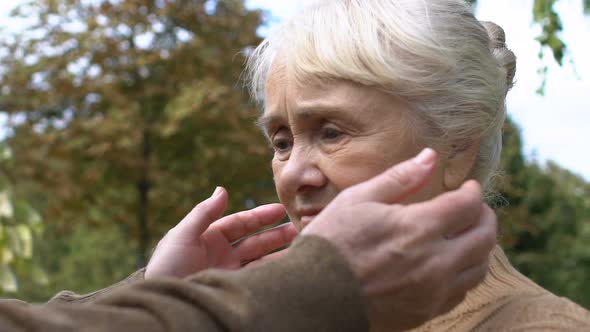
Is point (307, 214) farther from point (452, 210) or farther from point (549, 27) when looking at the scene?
point (549, 27)

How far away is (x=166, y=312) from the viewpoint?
1.55 m

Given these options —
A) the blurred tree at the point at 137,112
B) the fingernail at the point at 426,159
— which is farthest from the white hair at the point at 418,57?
the blurred tree at the point at 137,112

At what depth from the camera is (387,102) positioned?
2664 millimetres

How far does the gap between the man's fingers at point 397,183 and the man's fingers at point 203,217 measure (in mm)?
1177

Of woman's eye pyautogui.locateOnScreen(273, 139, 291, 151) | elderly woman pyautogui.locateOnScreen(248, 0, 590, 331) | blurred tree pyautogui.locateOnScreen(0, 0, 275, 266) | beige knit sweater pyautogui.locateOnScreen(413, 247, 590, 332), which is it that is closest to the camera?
beige knit sweater pyautogui.locateOnScreen(413, 247, 590, 332)

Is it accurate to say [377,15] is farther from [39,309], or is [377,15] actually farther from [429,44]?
[39,309]

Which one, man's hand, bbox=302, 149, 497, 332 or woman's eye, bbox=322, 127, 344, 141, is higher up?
man's hand, bbox=302, 149, 497, 332

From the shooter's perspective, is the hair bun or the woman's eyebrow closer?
the woman's eyebrow

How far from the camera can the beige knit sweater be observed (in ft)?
7.72

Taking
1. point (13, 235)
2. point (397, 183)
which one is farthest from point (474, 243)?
point (13, 235)

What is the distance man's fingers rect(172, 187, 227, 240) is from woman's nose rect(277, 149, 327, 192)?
1.10 feet

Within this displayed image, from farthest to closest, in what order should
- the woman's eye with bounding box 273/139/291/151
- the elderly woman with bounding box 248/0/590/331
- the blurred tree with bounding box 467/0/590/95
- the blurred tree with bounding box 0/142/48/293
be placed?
the blurred tree with bounding box 0/142/48/293 → the blurred tree with bounding box 467/0/590/95 → the woman's eye with bounding box 273/139/291/151 → the elderly woman with bounding box 248/0/590/331

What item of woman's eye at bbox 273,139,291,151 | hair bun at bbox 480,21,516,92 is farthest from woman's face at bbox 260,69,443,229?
hair bun at bbox 480,21,516,92

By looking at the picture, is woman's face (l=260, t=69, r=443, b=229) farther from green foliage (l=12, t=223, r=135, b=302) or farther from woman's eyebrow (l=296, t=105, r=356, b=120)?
green foliage (l=12, t=223, r=135, b=302)
